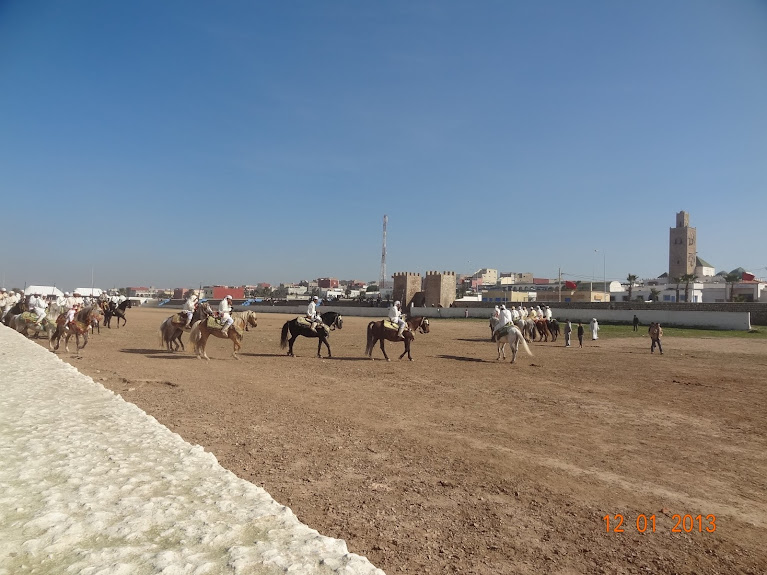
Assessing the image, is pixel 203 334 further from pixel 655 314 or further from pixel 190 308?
pixel 655 314

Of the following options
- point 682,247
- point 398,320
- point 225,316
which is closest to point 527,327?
point 398,320

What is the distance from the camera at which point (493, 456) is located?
6824 mm

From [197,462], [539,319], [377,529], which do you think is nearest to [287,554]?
[377,529]

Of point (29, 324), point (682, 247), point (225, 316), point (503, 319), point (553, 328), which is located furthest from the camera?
point (682, 247)

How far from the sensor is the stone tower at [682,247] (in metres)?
116

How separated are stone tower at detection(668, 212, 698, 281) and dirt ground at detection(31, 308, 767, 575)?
118132mm

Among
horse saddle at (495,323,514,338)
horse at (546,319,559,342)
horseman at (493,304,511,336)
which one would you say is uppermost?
horseman at (493,304,511,336)

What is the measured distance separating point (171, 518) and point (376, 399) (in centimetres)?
760

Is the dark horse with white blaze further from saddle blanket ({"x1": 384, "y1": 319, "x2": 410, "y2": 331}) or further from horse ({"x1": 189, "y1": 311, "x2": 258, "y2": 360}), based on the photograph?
horse ({"x1": 189, "y1": 311, "x2": 258, "y2": 360})

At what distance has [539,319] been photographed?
94.5 ft

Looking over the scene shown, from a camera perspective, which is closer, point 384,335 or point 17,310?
point 384,335
